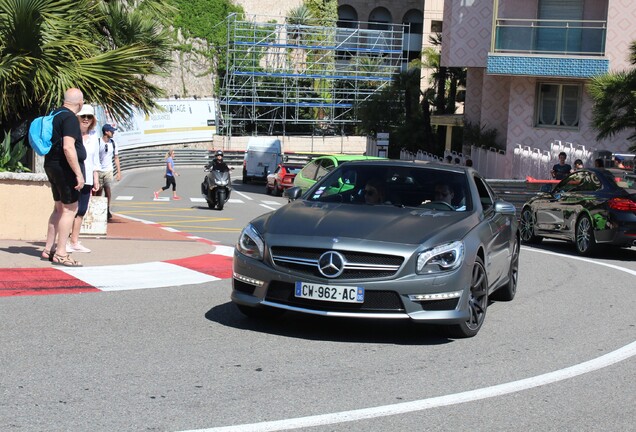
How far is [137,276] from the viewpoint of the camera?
1080cm

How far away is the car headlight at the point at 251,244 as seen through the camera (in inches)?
323

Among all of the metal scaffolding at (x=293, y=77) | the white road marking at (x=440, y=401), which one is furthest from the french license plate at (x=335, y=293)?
the metal scaffolding at (x=293, y=77)

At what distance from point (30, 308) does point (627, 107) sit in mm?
19096

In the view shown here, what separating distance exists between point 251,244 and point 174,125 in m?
55.2

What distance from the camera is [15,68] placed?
1535 cm

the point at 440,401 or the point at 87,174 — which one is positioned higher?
the point at 87,174

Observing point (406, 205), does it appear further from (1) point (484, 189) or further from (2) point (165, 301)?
(2) point (165, 301)

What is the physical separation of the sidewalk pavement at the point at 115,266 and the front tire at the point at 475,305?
135 inches

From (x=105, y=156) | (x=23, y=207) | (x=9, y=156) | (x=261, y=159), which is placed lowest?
(x=261, y=159)

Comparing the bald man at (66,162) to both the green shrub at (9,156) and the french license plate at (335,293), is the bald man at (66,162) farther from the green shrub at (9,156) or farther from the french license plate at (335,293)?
the green shrub at (9,156)

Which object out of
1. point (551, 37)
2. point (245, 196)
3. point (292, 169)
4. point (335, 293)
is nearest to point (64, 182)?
point (335, 293)

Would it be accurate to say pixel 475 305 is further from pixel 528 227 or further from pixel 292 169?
pixel 292 169

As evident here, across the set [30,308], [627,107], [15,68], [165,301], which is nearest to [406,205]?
[165,301]

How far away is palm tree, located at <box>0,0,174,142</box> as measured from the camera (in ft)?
50.8
